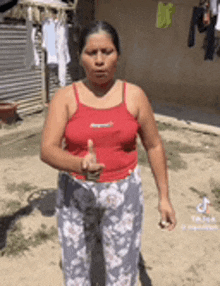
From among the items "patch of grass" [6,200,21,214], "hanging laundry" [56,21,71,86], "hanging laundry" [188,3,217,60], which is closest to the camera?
"patch of grass" [6,200,21,214]

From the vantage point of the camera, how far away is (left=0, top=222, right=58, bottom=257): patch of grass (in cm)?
327

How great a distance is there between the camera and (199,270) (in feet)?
10.3

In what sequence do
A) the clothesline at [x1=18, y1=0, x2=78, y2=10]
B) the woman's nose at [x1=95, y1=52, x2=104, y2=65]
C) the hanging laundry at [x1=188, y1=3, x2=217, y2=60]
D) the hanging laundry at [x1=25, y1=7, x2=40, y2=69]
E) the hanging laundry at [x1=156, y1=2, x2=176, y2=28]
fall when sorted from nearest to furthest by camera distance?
the woman's nose at [x1=95, y1=52, x2=104, y2=65] < the hanging laundry at [x1=188, y1=3, x2=217, y2=60] < the clothesline at [x1=18, y1=0, x2=78, y2=10] < the hanging laundry at [x1=25, y1=7, x2=40, y2=69] < the hanging laundry at [x1=156, y1=2, x2=176, y2=28]

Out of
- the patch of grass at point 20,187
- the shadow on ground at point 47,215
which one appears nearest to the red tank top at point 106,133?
the shadow on ground at point 47,215

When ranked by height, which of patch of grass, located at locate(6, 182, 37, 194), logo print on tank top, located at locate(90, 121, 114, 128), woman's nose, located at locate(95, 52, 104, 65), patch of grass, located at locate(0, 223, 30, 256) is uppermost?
woman's nose, located at locate(95, 52, 104, 65)

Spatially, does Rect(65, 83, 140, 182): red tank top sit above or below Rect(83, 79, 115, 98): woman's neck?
below

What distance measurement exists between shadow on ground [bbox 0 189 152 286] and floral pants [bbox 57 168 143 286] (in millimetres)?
1085

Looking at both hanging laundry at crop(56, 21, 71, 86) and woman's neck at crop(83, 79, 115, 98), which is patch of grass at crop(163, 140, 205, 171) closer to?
hanging laundry at crop(56, 21, 71, 86)

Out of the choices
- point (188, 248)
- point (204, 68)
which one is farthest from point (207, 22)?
point (188, 248)

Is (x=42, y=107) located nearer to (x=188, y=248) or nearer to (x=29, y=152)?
(x=29, y=152)

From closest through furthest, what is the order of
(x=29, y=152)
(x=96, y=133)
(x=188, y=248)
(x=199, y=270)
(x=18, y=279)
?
1. (x=96, y=133)
2. (x=18, y=279)
3. (x=199, y=270)
4. (x=188, y=248)
5. (x=29, y=152)

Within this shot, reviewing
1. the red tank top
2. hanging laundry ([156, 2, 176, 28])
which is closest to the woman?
the red tank top

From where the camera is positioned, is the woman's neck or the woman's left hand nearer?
the woman's neck

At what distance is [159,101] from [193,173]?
5444mm
